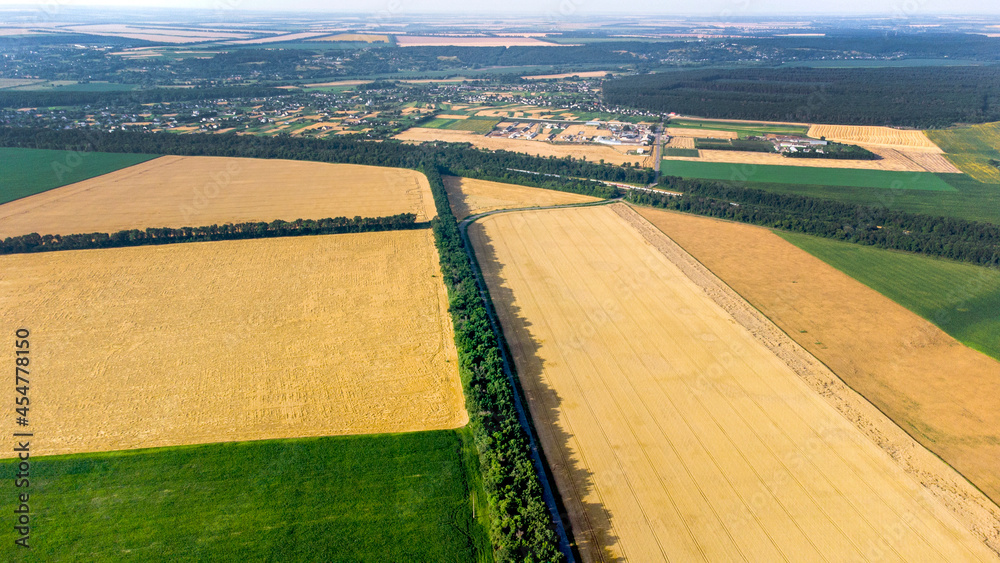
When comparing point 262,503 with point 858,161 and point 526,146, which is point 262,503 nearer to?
point 526,146

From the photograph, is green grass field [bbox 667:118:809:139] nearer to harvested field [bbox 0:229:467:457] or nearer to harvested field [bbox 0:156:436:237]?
harvested field [bbox 0:156:436:237]

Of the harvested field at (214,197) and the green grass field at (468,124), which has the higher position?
the green grass field at (468,124)

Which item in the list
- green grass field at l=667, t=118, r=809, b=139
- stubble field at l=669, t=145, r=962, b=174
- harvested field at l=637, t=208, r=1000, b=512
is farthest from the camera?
green grass field at l=667, t=118, r=809, b=139

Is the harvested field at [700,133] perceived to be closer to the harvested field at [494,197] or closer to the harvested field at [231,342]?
the harvested field at [494,197]

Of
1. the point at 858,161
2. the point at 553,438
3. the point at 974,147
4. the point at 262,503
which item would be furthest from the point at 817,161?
the point at 262,503

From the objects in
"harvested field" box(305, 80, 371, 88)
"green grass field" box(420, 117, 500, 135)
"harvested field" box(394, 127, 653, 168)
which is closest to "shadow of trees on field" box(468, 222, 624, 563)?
"harvested field" box(394, 127, 653, 168)

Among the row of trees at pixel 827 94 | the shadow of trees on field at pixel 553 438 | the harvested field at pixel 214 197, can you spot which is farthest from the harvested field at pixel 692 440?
the row of trees at pixel 827 94

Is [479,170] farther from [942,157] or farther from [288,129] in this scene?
[942,157]
